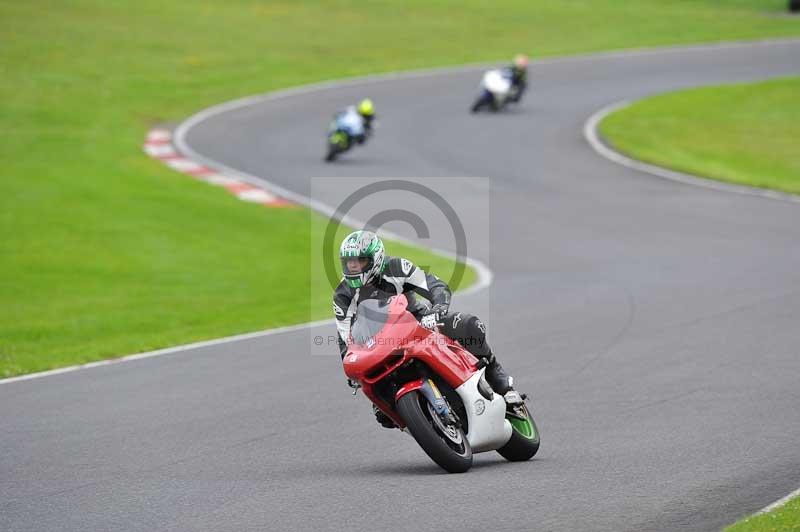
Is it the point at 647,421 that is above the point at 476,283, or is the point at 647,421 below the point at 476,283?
above

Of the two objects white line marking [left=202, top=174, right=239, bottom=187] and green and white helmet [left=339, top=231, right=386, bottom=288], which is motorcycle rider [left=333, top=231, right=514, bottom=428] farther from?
white line marking [left=202, top=174, right=239, bottom=187]

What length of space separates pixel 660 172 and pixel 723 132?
590 cm

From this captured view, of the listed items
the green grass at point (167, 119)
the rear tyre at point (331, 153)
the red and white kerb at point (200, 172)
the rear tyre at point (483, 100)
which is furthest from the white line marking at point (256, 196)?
the rear tyre at point (483, 100)

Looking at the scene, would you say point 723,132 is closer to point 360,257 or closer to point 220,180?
point 220,180

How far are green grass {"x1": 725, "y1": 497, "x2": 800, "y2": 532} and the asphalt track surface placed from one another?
224 mm

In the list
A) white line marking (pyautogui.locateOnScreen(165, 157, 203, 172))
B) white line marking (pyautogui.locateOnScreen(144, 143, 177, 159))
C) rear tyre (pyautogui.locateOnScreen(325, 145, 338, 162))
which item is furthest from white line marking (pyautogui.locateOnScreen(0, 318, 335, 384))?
white line marking (pyautogui.locateOnScreen(144, 143, 177, 159))

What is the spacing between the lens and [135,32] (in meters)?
49.1

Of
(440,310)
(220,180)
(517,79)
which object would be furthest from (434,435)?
(517,79)

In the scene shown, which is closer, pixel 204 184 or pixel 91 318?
pixel 91 318

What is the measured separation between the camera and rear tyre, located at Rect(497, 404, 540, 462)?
27.0 feet

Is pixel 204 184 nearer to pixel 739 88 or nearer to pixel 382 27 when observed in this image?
pixel 739 88

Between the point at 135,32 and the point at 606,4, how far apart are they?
2613cm

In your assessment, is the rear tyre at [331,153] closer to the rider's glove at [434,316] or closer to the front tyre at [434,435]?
the rider's glove at [434,316]

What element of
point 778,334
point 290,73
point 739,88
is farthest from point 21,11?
point 778,334
